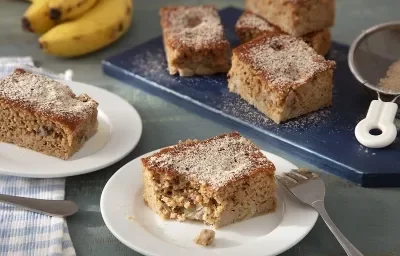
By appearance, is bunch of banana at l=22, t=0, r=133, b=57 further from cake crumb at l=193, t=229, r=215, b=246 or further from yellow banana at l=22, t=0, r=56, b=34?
cake crumb at l=193, t=229, r=215, b=246

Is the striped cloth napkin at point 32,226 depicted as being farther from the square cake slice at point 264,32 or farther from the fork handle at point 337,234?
the square cake slice at point 264,32

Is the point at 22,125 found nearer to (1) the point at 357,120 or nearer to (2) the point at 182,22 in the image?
(2) the point at 182,22

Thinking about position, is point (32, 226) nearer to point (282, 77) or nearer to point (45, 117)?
point (45, 117)

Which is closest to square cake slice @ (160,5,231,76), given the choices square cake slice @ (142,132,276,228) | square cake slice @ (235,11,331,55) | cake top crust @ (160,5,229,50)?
cake top crust @ (160,5,229,50)

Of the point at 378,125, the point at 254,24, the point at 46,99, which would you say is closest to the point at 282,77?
the point at 378,125

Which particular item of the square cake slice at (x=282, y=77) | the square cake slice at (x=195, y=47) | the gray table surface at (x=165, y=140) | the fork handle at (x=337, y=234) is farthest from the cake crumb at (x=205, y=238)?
the square cake slice at (x=195, y=47)
